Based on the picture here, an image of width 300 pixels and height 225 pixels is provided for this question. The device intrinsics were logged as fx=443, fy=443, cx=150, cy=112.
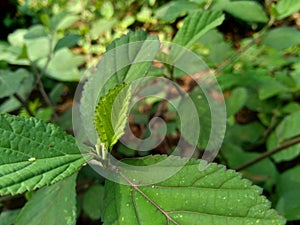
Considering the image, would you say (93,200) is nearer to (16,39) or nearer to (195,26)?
(195,26)

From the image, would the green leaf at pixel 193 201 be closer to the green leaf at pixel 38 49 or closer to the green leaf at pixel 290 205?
the green leaf at pixel 290 205

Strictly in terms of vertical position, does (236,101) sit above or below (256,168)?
above

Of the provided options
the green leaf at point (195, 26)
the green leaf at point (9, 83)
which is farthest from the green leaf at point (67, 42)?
the green leaf at point (195, 26)

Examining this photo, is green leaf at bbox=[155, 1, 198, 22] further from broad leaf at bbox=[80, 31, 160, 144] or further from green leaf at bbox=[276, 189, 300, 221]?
green leaf at bbox=[276, 189, 300, 221]

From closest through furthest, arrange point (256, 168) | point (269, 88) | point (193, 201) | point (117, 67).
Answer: point (193, 201), point (117, 67), point (256, 168), point (269, 88)

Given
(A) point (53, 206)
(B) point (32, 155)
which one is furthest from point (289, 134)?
(B) point (32, 155)

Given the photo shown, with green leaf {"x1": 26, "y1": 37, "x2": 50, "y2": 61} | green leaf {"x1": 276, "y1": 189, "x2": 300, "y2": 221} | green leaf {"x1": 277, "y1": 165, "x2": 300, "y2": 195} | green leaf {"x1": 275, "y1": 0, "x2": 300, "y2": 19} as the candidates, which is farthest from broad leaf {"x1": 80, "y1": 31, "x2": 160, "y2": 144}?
green leaf {"x1": 26, "y1": 37, "x2": 50, "y2": 61}
